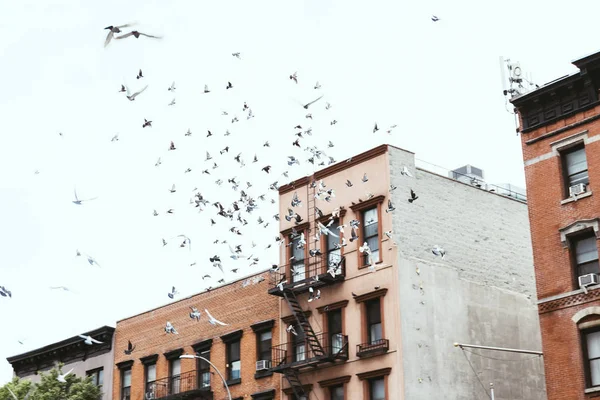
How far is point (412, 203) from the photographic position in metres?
43.7

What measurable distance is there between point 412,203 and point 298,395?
9.28 meters

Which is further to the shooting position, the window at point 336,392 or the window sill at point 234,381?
the window sill at point 234,381

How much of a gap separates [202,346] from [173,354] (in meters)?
2.40

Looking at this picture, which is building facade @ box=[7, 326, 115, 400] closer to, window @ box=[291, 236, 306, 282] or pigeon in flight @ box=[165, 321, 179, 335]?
pigeon in flight @ box=[165, 321, 179, 335]

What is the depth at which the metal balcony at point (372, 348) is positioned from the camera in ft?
134

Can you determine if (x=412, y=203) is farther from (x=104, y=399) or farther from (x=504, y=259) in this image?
(x=104, y=399)

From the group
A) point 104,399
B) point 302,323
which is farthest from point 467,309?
point 104,399

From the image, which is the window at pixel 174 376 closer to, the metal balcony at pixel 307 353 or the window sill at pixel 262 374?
the window sill at pixel 262 374

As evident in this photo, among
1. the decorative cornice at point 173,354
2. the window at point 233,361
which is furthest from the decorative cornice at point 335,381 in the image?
the decorative cornice at point 173,354

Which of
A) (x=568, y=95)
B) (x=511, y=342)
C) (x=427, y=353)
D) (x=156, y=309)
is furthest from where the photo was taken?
(x=156, y=309)

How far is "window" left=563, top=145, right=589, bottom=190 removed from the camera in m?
35.6

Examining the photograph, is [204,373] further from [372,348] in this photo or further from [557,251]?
[557,251]

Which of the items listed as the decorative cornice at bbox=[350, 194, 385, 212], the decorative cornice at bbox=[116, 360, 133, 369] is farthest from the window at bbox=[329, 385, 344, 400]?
the decorative cornice at bbox=[116, 360, 133, 369]

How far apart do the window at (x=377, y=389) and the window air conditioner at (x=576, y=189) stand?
35.6 ft
